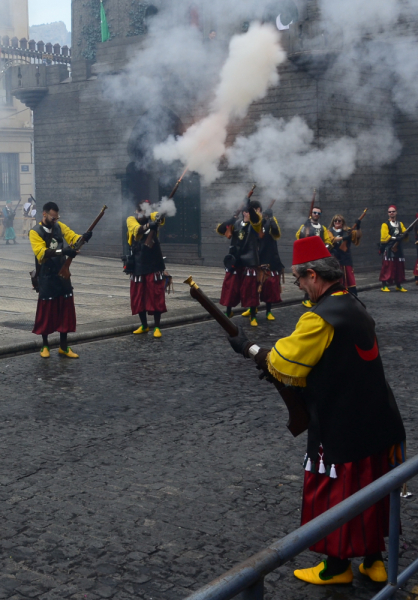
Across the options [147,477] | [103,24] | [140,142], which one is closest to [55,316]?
[147,477]

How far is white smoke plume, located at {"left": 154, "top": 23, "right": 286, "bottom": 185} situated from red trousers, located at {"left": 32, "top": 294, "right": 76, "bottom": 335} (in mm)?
6360

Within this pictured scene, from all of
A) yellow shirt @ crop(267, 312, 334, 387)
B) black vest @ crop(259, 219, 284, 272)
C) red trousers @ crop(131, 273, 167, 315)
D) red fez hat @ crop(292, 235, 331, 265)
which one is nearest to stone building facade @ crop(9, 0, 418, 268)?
black vest @ crop(259, 219, 284, 272)

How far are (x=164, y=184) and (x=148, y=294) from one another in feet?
38.1

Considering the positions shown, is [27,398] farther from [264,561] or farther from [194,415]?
[264,561]

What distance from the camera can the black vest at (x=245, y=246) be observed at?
11930 millimetres

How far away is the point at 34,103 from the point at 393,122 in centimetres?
1151

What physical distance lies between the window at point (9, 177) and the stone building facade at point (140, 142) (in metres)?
13.9

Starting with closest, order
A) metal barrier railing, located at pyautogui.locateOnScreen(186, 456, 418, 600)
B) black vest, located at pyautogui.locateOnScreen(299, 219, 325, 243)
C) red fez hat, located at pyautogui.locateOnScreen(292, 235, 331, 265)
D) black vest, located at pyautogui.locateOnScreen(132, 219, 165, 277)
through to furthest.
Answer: metal barrier railing, located at pyautogui.locateOnScreen(186, 456, 418, 600)
red fez hat, located at pyautogui.locateOnScreen(292, 235, 331, 265)
black vest, located at pyautogui.locateOnScreen(132, 219, 165, 277)
black vest, located at pyautogui.locateOnScreen(299, 219, 325, 243)

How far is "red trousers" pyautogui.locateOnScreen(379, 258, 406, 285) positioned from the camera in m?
15.9

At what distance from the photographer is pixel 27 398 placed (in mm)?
7379

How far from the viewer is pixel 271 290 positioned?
1254 cm

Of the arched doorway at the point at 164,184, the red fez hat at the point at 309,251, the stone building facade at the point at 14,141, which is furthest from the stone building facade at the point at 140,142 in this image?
the red fez hat at the point at 309,251

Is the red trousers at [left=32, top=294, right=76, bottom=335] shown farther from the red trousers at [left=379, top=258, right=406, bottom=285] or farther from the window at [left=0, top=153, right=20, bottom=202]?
the window at [left=0, top=153, right=20, bottom=202]

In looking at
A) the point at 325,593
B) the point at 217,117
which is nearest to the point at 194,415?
the point at 325,593
